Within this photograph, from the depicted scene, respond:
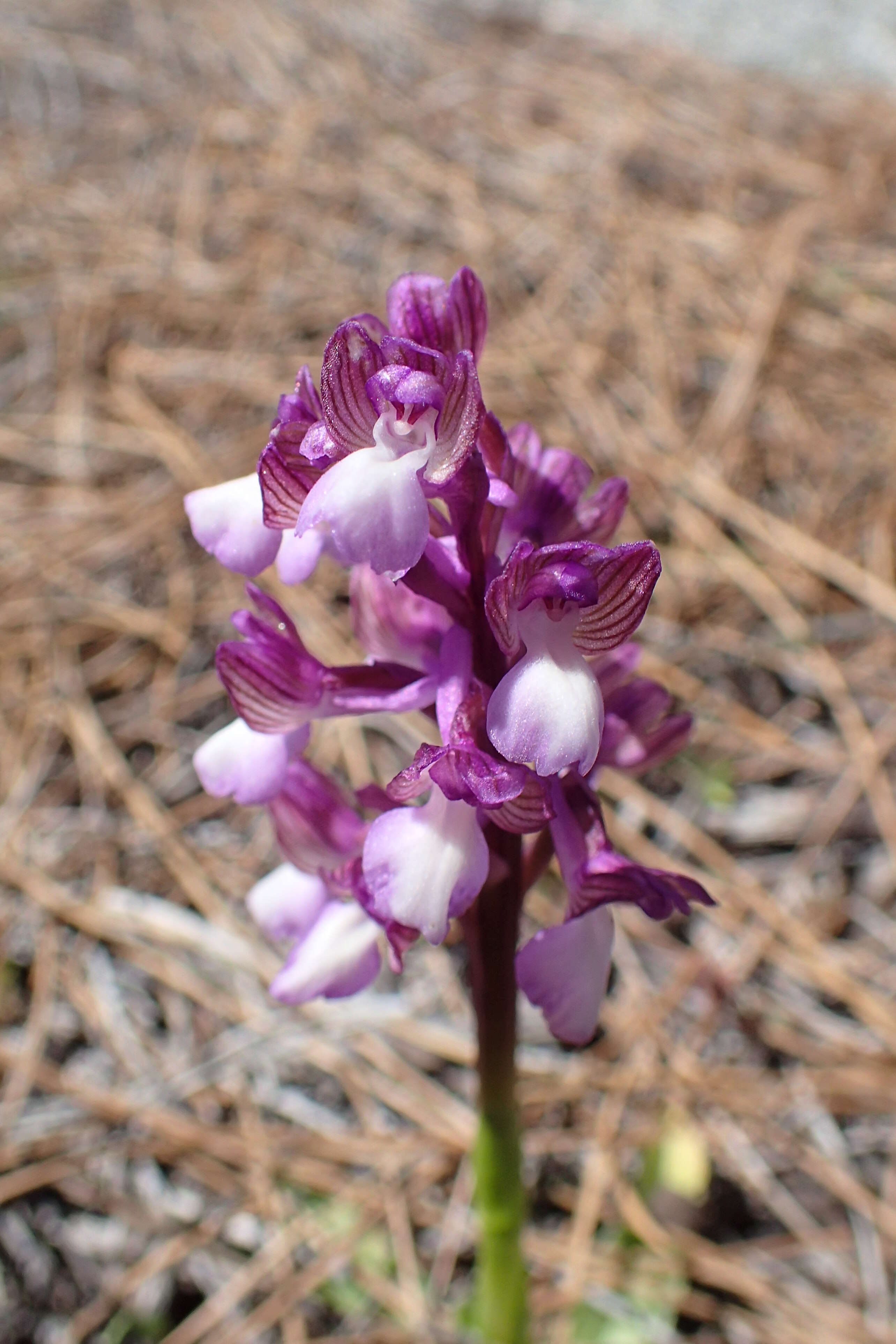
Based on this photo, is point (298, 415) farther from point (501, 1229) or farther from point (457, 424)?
point (501, 1229)

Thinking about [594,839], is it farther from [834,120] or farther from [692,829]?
[834,120]

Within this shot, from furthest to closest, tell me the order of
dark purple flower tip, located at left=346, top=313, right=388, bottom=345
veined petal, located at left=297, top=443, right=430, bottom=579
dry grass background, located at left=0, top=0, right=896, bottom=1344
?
dry grass background, located at left=0, top=0, right=896, bottom=1344, dark purple flower tip, located at left=346, top=313, right=388, bottom=345, veined petal, located at left=297, top=443, right=430, bottom=579

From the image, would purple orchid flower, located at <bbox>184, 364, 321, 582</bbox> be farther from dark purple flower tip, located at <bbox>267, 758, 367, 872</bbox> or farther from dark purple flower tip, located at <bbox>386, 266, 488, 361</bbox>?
dark purple flower tip, located at <bbox>267, 758, 367, 872</bbox>

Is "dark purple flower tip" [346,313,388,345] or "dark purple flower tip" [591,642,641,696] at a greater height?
"dark purple flower tip" [346,313,388,345]

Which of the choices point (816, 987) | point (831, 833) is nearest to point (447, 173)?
point (831, 833)

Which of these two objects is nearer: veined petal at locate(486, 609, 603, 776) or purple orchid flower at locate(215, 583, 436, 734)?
veined petal at locate(486, 609, 603, 776)

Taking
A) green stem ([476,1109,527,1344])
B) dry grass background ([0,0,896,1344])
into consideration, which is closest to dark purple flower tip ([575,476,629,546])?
green stem ([476,1109,527,1344])

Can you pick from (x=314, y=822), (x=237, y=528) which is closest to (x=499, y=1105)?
(x=314, y=822)
